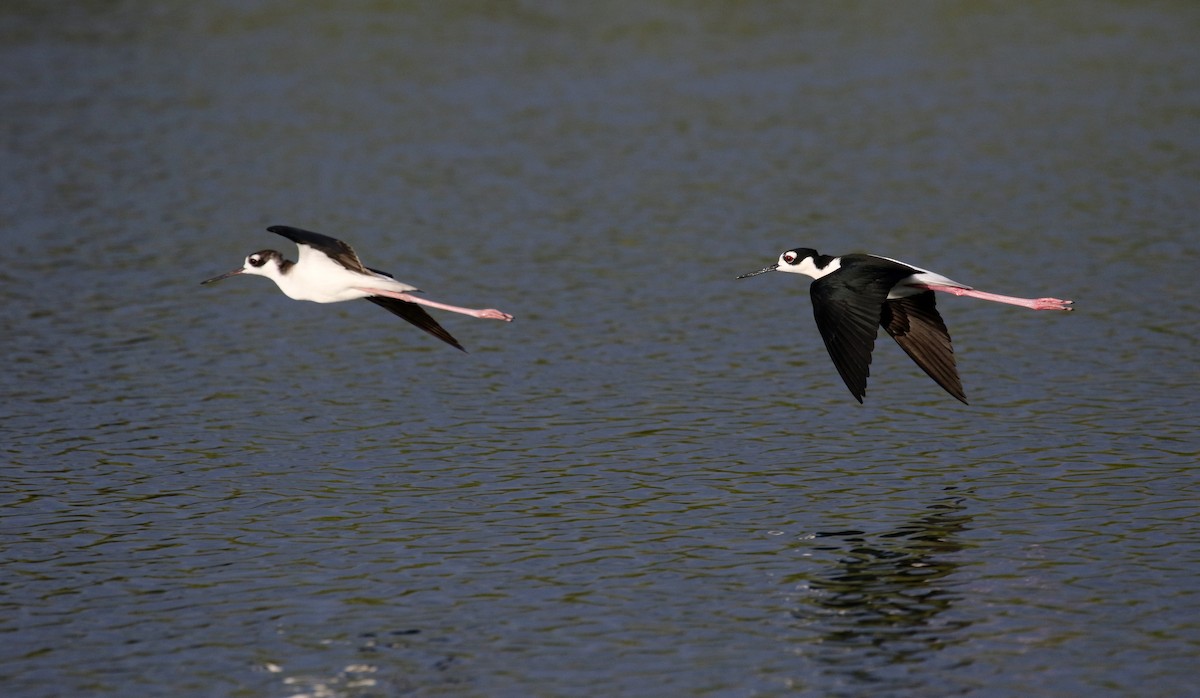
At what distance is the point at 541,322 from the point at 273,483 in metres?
4.71

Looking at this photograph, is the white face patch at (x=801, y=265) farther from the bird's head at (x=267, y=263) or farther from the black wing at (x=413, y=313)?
the bird's head at (x=267, y=263)

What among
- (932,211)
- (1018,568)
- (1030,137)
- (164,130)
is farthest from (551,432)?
(164,130)

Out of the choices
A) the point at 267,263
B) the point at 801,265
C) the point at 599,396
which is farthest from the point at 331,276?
the point at 801,265

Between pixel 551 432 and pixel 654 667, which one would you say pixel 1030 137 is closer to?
pixel 551 432

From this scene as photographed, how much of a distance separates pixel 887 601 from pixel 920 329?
3433 mm

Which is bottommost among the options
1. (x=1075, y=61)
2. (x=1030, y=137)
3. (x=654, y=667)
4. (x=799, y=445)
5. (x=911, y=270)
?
(x=654, y=667)

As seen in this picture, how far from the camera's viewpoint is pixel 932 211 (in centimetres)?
1981

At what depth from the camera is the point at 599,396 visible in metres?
13.3

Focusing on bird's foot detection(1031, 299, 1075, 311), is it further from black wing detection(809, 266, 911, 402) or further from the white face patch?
the white face patch

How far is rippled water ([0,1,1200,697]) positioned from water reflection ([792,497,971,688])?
1.3 inches

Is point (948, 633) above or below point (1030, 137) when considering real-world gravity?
below

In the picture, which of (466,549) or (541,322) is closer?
(466,549)

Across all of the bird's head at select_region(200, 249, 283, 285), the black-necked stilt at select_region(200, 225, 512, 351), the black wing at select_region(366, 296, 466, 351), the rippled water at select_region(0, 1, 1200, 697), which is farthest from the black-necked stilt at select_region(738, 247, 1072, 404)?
the bird's head at select_region(200, 249, 283, 285)

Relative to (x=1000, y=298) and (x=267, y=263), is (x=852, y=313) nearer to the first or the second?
(x=1000, y=298)
